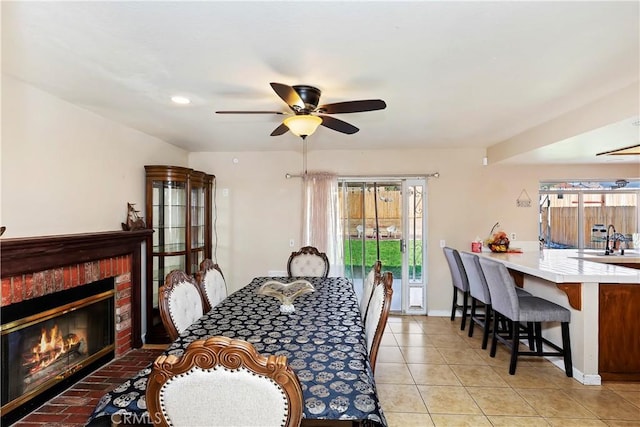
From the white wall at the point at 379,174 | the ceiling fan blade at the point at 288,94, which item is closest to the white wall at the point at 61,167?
the white wall at the point at 379,174

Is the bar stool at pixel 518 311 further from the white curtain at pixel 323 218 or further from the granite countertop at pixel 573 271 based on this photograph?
the white curtain at pixel 323 218

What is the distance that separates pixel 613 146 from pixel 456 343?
2.62 metres

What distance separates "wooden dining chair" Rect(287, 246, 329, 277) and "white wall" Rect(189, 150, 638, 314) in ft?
2.69

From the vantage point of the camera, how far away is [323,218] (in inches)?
190

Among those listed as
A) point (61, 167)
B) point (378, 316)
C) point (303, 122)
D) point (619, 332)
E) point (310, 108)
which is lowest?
point (619, 332)

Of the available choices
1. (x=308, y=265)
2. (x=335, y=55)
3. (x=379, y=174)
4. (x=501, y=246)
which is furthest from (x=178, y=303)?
(x=501, y=246)

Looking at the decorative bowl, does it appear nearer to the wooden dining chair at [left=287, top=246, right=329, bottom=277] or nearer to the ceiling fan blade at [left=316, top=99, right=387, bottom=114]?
the wooden dining chair at [left=287, top=246, right=329, bottom=277]

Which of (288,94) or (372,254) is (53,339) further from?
(372,254)

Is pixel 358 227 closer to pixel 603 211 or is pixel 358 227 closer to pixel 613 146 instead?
pixel 613 146

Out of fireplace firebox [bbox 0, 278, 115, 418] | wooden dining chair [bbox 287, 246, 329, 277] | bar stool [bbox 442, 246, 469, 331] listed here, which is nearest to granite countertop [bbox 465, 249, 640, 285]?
bar stool [bbox 442, 246, 469, 331]

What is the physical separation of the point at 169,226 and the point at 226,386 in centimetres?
356

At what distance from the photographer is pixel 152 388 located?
1.07 metres

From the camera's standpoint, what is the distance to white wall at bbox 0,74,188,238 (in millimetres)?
2332

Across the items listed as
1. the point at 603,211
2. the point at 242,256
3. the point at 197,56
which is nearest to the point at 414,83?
the point at 197,56
